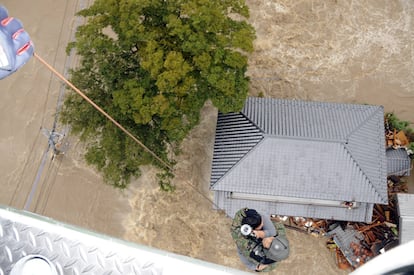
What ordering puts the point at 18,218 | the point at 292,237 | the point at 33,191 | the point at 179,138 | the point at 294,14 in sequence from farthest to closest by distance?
the point at 294,14
the point at 33,191
the point at 292,237
the point at 179,138
the point at 18,218

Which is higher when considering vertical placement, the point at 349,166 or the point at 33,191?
the point at 349,166

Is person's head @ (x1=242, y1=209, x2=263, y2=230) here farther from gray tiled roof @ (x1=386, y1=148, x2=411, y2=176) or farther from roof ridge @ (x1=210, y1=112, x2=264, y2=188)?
gray tiled roof @ (x1=386, y1=148, x2=411, y2=176)

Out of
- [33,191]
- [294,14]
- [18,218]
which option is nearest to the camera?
[18,218]

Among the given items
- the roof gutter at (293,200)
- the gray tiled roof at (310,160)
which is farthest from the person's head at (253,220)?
the roof gutter at (293,200)

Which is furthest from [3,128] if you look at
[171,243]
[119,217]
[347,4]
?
[347,4]

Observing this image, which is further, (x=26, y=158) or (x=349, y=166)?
(x=26, y=158)

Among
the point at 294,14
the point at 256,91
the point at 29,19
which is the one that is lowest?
the point at 256,91

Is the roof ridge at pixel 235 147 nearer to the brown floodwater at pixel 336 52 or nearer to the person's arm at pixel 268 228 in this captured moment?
the person's arm at pixel 268 228

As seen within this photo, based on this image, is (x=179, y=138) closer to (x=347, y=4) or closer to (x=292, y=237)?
(x=292, y=237)
